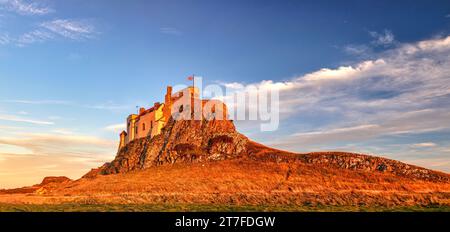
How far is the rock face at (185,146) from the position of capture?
2736 inches

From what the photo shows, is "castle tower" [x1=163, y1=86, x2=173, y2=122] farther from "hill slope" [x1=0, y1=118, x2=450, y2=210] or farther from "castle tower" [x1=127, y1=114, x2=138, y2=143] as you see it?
"castle tower" [x1=127, y1=114, x2=138, y2=143]

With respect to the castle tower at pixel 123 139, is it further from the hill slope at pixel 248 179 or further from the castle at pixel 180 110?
the hill slope at pixel 248 179

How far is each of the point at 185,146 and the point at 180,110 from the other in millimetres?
11550

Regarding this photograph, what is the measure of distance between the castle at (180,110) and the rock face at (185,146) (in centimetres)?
144

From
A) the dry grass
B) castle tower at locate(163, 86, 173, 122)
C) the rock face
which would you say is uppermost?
castle tower at locate(163, 86, 173, 122)

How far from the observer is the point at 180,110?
81188 mm

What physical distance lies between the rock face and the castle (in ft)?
4.72

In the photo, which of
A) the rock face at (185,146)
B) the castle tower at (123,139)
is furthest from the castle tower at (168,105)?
the castle tower at (123,139)

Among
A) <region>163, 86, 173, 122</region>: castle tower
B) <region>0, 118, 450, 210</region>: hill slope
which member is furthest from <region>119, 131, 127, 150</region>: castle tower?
<region>0, 118, 450, 210</region>: hill slope

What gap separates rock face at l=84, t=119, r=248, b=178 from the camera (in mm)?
69500

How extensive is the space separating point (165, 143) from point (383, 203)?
44357mm
